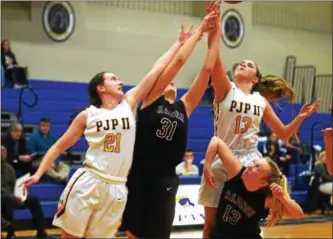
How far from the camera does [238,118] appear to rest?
14.6ft

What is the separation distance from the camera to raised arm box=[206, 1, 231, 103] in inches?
168

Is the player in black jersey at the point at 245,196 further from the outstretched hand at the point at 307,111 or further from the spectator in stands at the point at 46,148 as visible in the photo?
the spectator in stands at the point at 46,148

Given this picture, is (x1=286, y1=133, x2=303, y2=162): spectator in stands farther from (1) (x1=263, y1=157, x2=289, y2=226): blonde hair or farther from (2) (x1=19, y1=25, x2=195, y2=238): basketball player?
(2) (x1=19, y1=25, x2=195, y2=238): basketball player

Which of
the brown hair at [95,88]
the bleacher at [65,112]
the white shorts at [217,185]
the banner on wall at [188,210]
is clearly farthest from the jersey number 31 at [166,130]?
the bleacher at [65,112]

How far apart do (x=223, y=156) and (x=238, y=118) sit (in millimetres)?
401

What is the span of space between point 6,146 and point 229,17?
851cm

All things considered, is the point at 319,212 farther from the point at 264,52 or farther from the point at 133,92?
the point at 133,92

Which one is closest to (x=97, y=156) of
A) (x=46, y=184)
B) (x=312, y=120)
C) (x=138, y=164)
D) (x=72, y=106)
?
(x=138, y=164)

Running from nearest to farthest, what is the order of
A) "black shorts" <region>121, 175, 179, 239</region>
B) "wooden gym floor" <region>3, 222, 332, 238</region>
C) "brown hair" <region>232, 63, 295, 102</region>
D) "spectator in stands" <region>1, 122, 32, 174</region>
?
"black shorts" <region>121, 175, 179, 239</region> < "brown hair" <region>232, 63, 295, 102</region> < "wooden gym floor" <region>3, 222, 332, 238</region> < "spectator in stands" <region>1, 122, 32, 174</region>

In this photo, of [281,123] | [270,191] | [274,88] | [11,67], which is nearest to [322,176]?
[11,67]

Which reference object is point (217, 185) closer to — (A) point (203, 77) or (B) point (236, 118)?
(B) point (236, 118)

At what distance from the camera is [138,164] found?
402 cm

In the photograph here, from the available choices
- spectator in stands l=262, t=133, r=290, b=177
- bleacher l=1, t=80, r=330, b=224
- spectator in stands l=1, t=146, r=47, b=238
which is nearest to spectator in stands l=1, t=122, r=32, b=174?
spectator in stands l=1, t=146, r=47, b=238

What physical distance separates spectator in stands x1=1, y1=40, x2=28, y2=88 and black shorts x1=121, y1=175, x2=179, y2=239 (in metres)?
8.09
